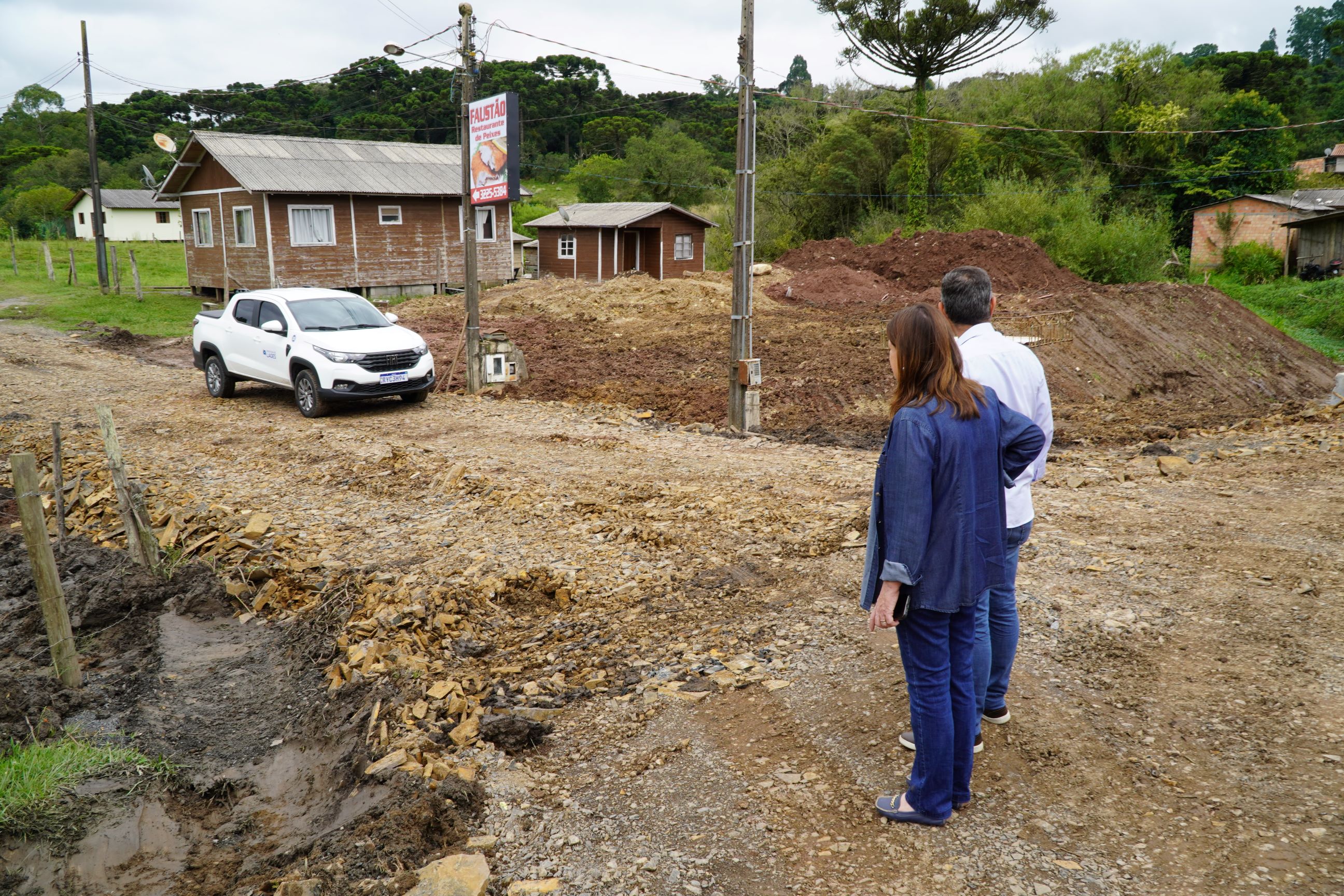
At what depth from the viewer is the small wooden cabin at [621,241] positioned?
37812 mm

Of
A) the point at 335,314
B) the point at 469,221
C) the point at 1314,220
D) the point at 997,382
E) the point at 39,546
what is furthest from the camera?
the point at 1314,220

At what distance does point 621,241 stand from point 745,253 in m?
27.5

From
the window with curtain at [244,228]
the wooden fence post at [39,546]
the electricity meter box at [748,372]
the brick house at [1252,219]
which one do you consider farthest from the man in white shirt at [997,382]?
the brick house at [1252,219]

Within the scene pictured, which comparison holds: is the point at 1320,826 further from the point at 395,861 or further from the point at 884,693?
the point at 395,861

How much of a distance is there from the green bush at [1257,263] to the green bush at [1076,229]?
3.68m

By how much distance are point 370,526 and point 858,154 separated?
123 ft

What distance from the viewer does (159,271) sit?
37781mm

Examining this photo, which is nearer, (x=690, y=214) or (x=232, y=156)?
(x=232, y=156)

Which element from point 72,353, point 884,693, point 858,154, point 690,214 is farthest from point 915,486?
point 858,154

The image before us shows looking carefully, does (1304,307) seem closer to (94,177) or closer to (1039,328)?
A: (1039,328)

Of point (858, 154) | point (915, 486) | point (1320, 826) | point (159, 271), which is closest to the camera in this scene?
point (915, 486)

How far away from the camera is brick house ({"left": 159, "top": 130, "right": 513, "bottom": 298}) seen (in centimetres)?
2784

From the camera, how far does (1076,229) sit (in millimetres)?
30219

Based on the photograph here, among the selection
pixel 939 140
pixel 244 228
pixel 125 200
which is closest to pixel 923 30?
pixel 939 140
